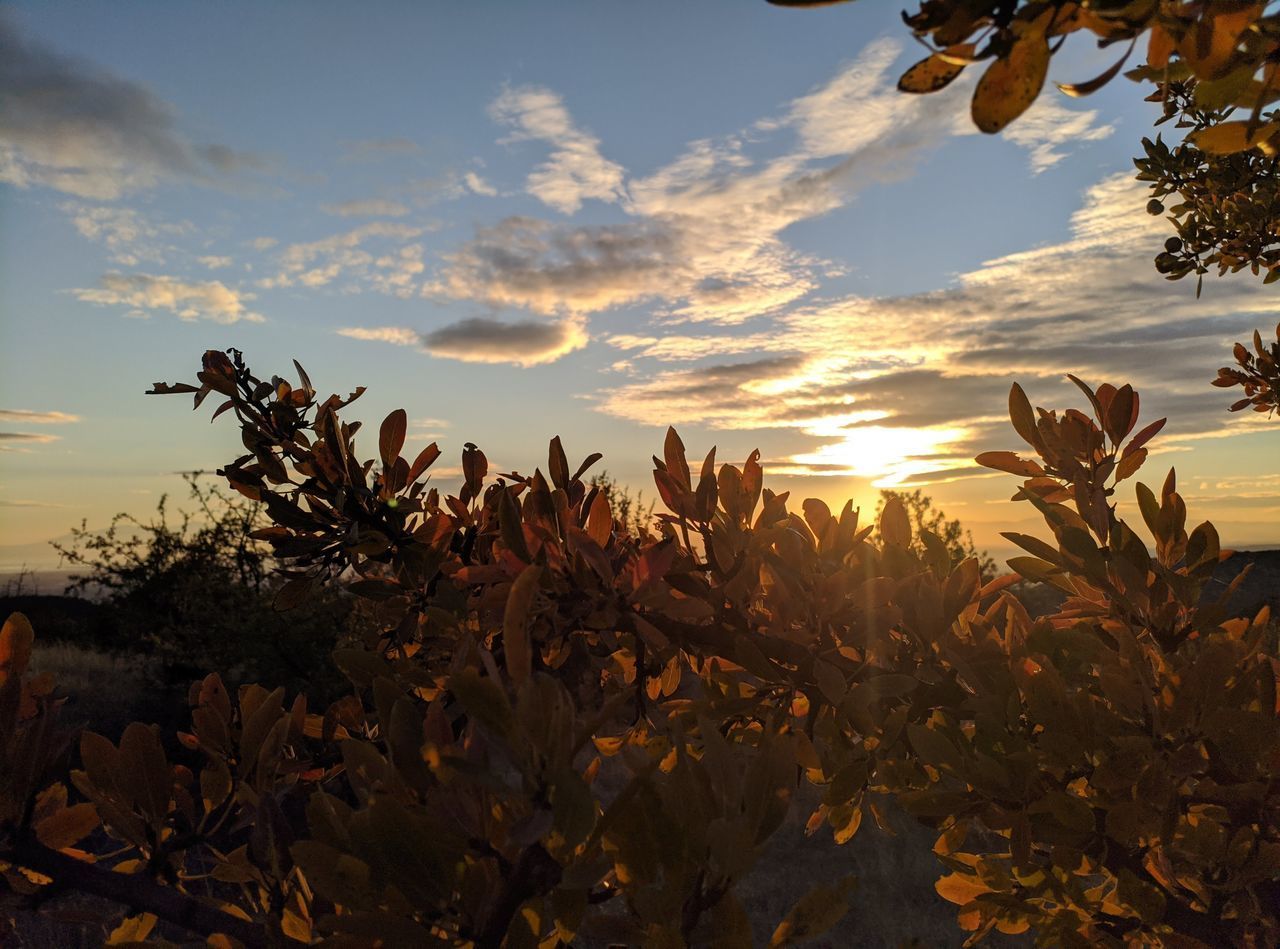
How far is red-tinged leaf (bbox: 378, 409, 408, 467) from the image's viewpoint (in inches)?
72.4

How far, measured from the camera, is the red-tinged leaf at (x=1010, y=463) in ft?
5.70

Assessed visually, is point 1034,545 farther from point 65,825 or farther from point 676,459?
point 65,825

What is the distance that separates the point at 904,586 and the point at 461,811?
0.92m

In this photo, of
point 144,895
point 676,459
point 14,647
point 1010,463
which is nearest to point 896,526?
point 1010,463

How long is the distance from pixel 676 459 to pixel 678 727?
76 centimetres

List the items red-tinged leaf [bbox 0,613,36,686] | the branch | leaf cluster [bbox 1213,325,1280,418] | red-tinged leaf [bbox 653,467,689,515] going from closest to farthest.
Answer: the branch
red-tinged leaf [bbox 0,613,36,686]
red-tinged leaf [bbox 653,467,689,515]
leaf cluster [bbox 1213,325,1280,418]

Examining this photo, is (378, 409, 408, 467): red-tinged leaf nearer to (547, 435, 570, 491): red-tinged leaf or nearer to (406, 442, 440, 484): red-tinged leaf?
(406, 442, 440, 484): red-tinged leaf

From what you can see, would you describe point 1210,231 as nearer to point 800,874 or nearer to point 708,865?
point 708,865

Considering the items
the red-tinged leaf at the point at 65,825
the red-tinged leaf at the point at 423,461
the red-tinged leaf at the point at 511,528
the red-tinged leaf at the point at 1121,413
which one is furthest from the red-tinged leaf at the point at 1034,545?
the red-tinged leaf at the point at 65,825

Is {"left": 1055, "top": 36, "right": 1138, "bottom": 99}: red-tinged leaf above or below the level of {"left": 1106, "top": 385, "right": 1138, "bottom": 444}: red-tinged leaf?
above

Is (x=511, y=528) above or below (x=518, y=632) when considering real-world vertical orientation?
above

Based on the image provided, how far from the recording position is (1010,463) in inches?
68.9

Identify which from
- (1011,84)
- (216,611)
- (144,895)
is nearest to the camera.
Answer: (1011,84)

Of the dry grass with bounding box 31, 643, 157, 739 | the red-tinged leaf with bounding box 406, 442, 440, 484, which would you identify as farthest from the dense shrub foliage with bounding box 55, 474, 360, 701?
the red-tinged leaf with bounding box 406, 442, 440, 484
